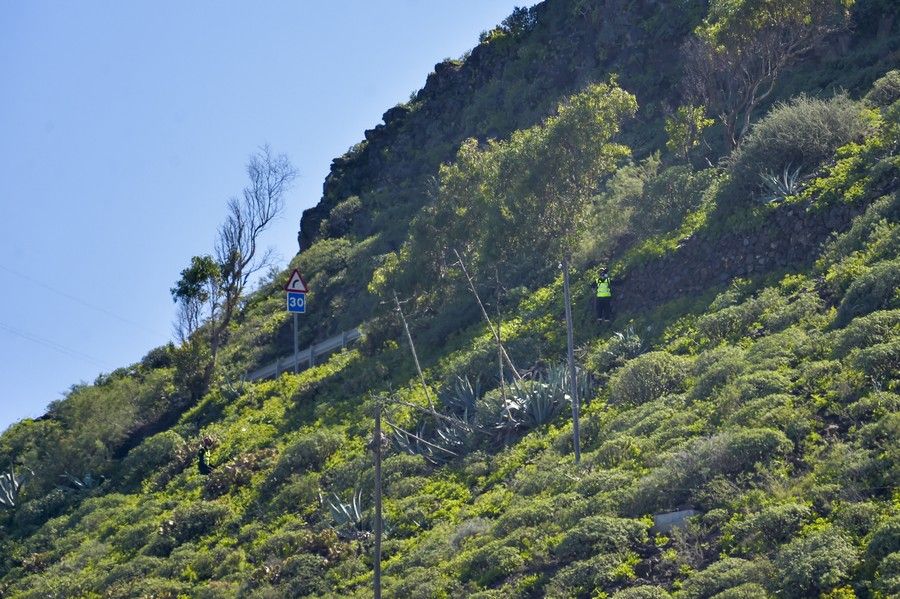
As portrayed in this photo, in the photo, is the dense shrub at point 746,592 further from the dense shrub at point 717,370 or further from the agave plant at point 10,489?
the agave plant at point 10,489

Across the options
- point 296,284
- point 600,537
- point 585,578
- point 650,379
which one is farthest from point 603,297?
point 296,284

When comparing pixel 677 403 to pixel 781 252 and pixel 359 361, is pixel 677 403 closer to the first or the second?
pixel 781 252

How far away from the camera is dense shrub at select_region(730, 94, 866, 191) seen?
28750 millimetres

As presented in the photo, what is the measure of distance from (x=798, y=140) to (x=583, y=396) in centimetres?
796

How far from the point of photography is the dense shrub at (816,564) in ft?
49.8

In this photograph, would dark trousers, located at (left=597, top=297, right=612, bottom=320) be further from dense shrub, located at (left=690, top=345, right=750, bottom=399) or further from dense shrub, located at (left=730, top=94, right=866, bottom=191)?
dense shrub, located at (left=690, top=345, right=750, bottom=399)

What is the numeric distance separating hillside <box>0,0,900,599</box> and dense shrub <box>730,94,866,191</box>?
5 centimetres

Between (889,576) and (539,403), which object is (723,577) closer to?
(889,576)

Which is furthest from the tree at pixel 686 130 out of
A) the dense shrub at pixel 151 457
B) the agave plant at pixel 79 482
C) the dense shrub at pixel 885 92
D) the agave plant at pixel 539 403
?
the agave plant at pixel 79 482

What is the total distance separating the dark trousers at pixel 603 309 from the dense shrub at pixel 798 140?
369 cm

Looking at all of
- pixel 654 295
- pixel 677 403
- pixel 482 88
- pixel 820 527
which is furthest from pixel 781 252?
pixel 482 88

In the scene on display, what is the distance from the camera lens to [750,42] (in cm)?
3356

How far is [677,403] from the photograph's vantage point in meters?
22.5

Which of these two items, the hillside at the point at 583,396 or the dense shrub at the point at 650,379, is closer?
the hillside at the point at 583,396
